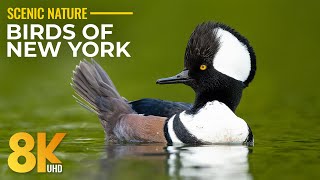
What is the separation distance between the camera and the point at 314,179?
37.8 feet

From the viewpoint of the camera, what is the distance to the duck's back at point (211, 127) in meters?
14.3

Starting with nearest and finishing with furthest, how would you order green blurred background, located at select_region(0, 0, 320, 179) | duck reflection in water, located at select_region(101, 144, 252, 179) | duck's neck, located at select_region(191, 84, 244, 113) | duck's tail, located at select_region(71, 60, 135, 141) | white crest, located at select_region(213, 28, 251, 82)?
duck reflection in water, located at select_region(101, 144, 252, 179), white crest, located at select_region(213, 28, 251, 82), duck's neck, located at select_region(191, 84, 244, 113), duck's tail, located at select_region(71, 60, 135, 141), green blurred background, located at select_region(0, 0, 320, 179)

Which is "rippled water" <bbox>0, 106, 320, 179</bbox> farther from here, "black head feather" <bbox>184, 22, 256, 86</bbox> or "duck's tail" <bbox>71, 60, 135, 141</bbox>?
"black head feather" <bbox>184, 22, 256, 86</bbox>

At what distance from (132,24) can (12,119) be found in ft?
32.3

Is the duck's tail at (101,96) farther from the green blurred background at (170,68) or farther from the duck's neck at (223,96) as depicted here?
the duck's neck at (223,96)

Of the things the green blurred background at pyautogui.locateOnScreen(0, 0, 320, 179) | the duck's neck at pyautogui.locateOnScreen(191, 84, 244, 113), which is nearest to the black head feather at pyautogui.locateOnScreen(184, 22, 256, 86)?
the duck's neck at pyautogui.locateOnScreen(191, 84, 244, 113)

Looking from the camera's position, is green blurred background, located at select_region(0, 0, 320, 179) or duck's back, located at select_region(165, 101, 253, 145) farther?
green blurred background, located at select_region(0, 0, 320, 179)

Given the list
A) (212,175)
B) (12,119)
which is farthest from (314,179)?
(12,119)

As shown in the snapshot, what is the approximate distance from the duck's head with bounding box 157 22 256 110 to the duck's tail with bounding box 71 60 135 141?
1.35m

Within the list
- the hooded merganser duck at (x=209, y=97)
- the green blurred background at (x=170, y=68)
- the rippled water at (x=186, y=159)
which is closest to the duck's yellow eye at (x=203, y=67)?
the hooded merganser duck at (x=209, y=97)

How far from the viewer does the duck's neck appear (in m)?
14.6

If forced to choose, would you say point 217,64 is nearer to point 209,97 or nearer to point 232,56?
point 232,56

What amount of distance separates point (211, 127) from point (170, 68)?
38.5ft

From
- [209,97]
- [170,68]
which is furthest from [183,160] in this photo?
[170,68]
